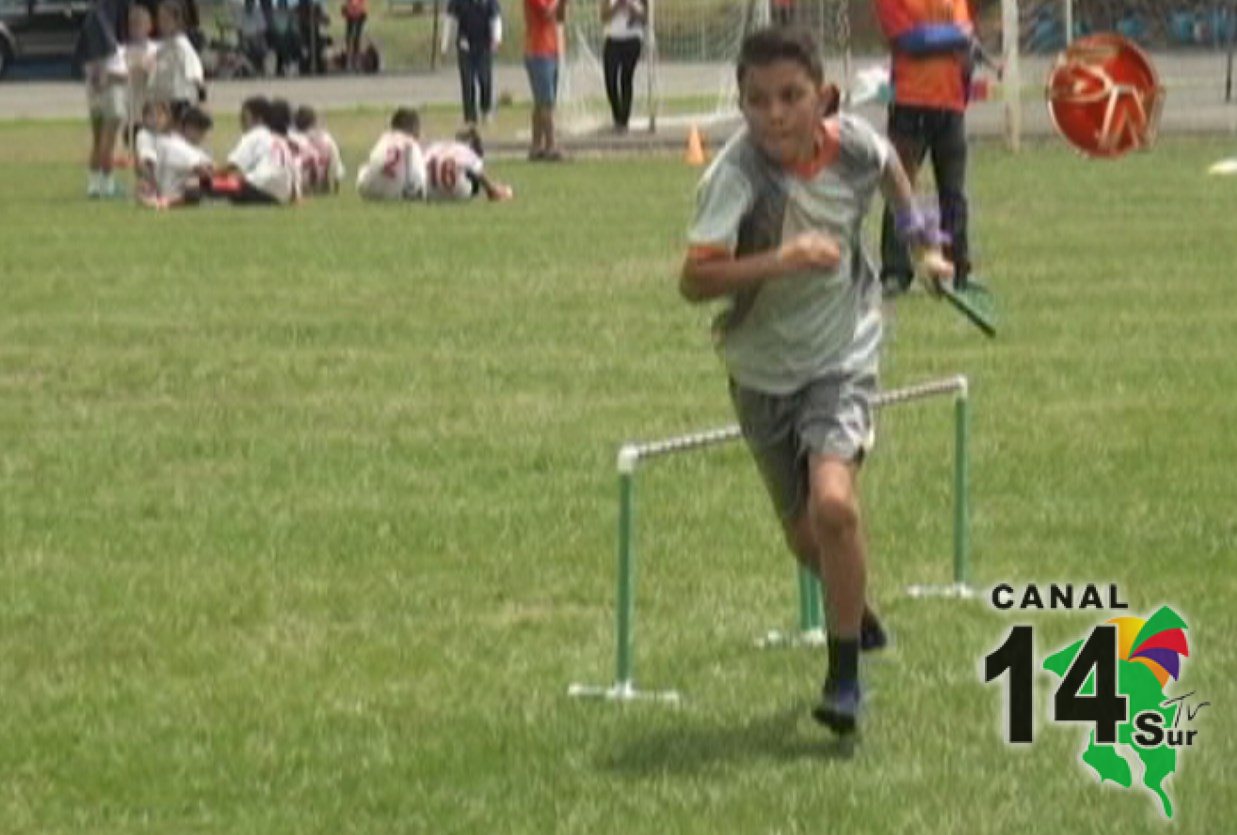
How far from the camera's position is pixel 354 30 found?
57938mm

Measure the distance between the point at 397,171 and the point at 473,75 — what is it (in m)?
8.83

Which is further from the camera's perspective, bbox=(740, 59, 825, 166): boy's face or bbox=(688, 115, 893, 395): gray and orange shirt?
bbox=(688, 115, 893, 395): gray and orange shirt

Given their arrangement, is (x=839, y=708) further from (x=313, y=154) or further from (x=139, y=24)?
(x=139, y=24)

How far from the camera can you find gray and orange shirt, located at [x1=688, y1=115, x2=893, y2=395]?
328 inches

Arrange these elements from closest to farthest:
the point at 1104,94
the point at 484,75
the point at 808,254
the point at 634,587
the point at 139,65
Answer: the point at 808,254 < the point at 634,587 < the point at 1104,94 < the point at 139,65 < the point at 484,75

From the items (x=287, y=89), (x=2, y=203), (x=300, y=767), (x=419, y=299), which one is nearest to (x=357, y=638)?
(x=300, y=767)

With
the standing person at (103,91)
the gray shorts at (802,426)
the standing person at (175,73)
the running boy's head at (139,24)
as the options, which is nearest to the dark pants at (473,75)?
the standing person at (175,73)

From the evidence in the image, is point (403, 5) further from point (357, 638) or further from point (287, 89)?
point (357, 638)

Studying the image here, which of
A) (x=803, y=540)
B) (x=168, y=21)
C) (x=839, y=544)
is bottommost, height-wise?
(x=168, y=21)

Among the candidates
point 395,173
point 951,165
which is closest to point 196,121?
point 395,173

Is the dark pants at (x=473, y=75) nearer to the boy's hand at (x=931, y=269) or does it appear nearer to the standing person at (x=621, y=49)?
the standing person at (x=621, y=49)

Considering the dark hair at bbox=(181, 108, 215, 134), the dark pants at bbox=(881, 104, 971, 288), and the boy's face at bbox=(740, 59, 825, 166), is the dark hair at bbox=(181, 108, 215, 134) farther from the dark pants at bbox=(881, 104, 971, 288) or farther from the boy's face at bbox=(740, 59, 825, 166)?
the boy's face at bbox=(740, 59, 825, 166)

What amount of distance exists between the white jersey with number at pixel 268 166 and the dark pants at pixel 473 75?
8.11 m

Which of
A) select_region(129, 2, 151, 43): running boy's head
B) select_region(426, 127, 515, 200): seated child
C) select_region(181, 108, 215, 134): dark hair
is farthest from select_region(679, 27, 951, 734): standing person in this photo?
select_region(129, 2, 151, 43): running boy's head
